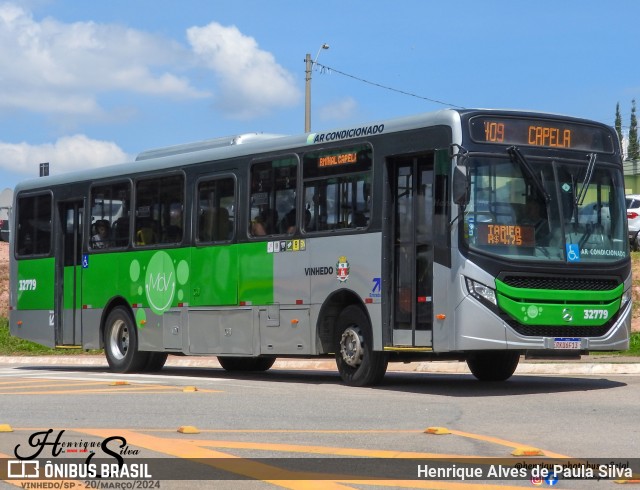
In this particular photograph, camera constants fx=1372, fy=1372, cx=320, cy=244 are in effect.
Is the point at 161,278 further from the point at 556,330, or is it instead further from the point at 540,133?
the point at 556,330

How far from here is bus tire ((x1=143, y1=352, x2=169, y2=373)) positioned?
73.9 ft

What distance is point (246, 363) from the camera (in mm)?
23016

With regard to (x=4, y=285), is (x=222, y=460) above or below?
below

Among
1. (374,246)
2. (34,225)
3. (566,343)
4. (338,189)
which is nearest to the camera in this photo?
(566,343)

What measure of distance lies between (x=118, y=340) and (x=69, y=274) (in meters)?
1.76

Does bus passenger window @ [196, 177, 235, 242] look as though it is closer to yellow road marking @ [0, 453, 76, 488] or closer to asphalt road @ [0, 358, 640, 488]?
asphalt road @ [0, 358, 640, 488]

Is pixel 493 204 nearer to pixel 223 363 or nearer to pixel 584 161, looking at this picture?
pixel 584 161

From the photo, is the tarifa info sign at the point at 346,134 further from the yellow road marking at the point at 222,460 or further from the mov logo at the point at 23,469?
the mov logo at the point at 23,469

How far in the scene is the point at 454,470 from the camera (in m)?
9.17

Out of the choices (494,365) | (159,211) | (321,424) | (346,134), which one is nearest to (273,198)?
(346,134)

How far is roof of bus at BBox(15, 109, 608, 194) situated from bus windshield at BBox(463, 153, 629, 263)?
71 cm

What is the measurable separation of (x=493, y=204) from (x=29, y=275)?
11095 millimetres

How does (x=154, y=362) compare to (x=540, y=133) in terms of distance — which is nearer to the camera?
(x=540, y=133)

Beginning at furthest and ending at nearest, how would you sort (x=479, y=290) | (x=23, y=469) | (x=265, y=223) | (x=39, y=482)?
(x=265, y=223) < (x=479, y=290) < (x=23, y=469) < (x=39, y=482)
